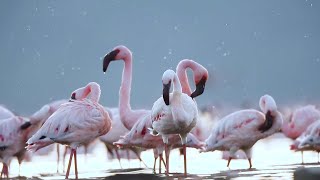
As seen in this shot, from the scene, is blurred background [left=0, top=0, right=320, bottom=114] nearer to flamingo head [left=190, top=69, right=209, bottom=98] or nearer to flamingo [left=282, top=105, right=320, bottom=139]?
flamingo [left=282, top=105, right=320, bottom=139]

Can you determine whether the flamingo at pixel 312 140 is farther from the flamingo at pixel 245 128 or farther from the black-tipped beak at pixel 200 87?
the black-tipped beak at pixel 200 87

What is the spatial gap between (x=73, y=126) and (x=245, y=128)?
113 inches

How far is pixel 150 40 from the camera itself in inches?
4456

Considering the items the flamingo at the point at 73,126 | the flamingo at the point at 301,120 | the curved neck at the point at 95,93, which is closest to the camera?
the flamingo at the point at 73,126

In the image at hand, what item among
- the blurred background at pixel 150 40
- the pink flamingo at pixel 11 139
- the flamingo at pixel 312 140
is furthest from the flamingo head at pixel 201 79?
the blurred background at pixel 150 40

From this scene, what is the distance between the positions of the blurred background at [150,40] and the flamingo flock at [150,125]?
83311 millimetres

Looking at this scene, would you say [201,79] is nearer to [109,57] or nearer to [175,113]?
[175,113]

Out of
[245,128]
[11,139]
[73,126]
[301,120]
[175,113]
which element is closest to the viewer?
[175,113]

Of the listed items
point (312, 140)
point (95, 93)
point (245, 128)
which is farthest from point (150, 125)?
point (312, 140)

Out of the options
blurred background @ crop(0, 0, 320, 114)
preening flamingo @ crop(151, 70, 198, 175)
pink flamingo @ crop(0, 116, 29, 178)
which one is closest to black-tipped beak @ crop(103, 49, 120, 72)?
pink flamingo @ crop(0, 116, 29, 178)

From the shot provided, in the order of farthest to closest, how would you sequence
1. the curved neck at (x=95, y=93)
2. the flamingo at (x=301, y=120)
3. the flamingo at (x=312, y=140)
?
the flamingo at (x=301, y=120), the flamingo at (x=312, y=140), the curved neck at (x=95, y=93)

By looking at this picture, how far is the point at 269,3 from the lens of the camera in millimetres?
130250

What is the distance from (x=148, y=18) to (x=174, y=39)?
9.73 metres

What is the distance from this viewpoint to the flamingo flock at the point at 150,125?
1035cm
